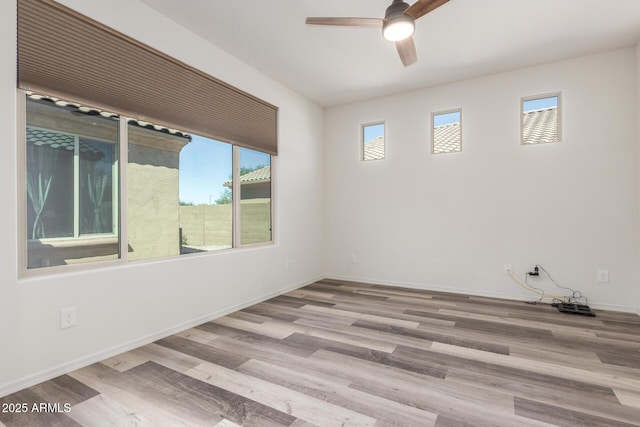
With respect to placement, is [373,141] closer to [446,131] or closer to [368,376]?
[446,131]

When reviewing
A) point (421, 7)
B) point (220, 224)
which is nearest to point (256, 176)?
point (220, 224)

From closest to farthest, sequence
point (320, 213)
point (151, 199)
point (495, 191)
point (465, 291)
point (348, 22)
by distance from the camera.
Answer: point (348, 22)
point (151, 199)
point (495, 191)
point (465, 291)
point (320, 213)

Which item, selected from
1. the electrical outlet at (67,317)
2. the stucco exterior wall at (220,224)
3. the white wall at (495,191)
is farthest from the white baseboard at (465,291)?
the electrical outlet at (67,317)

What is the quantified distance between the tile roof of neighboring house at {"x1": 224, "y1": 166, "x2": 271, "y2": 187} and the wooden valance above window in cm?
46

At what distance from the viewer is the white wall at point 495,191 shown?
3.42m

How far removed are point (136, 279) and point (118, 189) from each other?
0.72 m

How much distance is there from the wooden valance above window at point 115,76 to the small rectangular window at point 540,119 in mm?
3383

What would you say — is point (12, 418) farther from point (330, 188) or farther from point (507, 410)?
point (330, 188)

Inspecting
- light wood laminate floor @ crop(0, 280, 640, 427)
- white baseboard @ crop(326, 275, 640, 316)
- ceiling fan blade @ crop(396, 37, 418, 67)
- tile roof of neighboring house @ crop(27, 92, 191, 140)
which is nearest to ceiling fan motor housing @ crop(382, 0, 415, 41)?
ceiling fan blade @ crop(396, 37, 418, 67)

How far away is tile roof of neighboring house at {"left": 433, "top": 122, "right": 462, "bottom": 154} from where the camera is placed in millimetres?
4234

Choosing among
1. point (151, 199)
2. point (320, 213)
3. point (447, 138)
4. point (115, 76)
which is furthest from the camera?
point (320, 213)

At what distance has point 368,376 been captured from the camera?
207 centimetres

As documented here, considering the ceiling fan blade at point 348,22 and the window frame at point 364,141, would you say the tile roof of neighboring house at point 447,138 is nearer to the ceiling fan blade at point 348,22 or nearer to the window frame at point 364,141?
the window frame at point 364,141

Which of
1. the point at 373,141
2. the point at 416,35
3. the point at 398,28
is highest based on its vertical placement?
the point at 416,35
